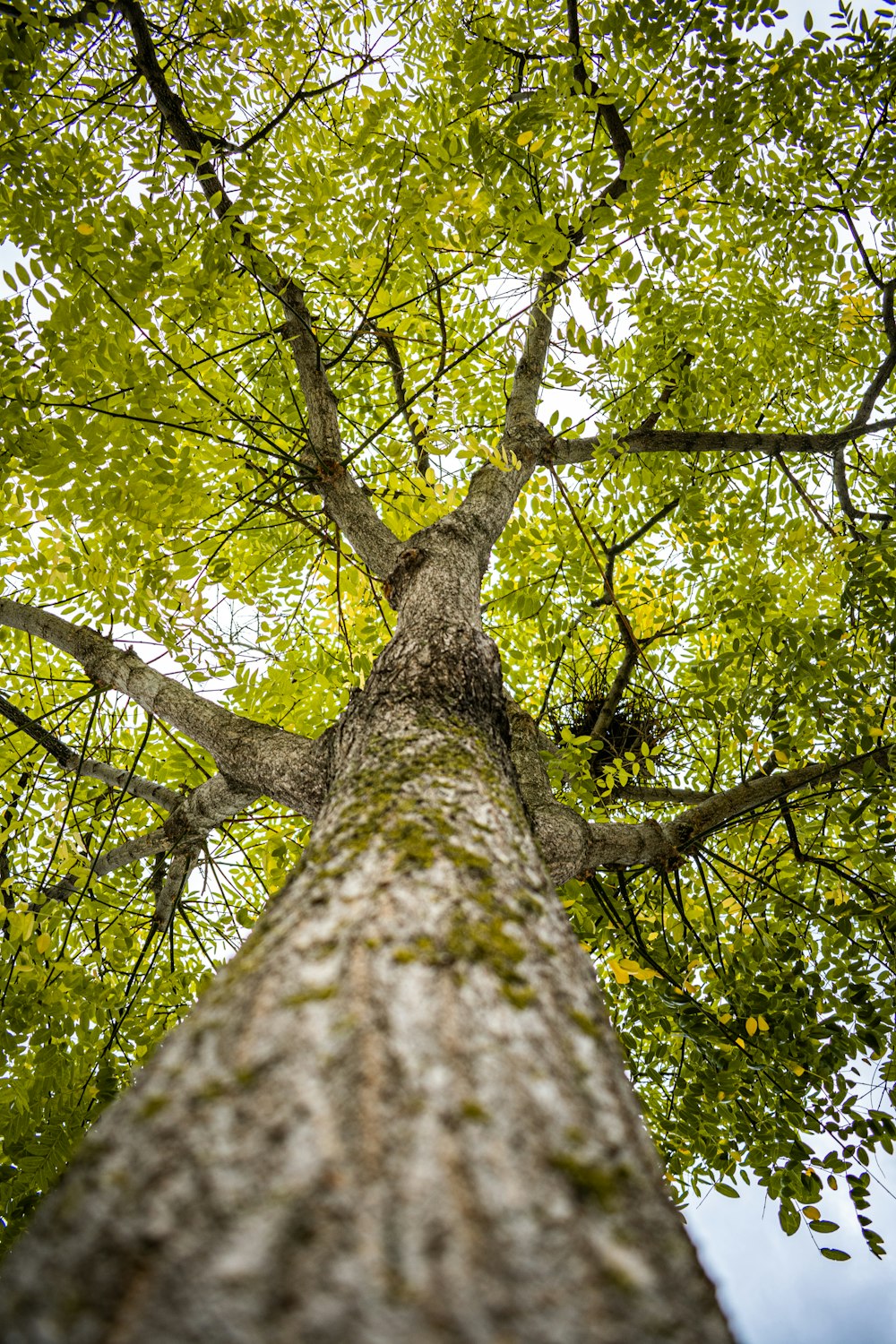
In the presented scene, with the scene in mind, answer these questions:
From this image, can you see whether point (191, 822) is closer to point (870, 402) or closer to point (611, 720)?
point (611, 720)

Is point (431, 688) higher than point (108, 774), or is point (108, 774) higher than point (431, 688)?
point (108, 774)

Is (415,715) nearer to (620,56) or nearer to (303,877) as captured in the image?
(303,877)

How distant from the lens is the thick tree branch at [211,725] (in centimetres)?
238

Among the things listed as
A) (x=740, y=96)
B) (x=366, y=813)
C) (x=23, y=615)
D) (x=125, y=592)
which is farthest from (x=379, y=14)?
(x=366, y=813)

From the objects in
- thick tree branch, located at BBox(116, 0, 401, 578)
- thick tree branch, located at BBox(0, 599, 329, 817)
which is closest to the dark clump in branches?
thick tree branch, located at BBox(116, 0, 401, 578)

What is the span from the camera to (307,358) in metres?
3.73

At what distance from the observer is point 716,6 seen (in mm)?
2910

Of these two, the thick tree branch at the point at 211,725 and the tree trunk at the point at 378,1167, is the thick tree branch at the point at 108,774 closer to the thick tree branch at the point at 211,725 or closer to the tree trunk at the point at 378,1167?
the thick tree branch at the point at 211,725

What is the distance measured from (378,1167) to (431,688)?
1.38m

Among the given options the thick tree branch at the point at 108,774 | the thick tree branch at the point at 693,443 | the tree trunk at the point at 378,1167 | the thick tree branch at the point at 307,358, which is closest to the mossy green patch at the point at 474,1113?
the tree trunk at the point at 378,1167

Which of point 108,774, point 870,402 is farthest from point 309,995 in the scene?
point 870,402

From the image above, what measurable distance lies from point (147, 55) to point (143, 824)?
4555 mm

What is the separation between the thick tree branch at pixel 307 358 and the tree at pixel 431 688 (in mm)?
32

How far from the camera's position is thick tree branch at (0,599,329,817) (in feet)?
7.82
